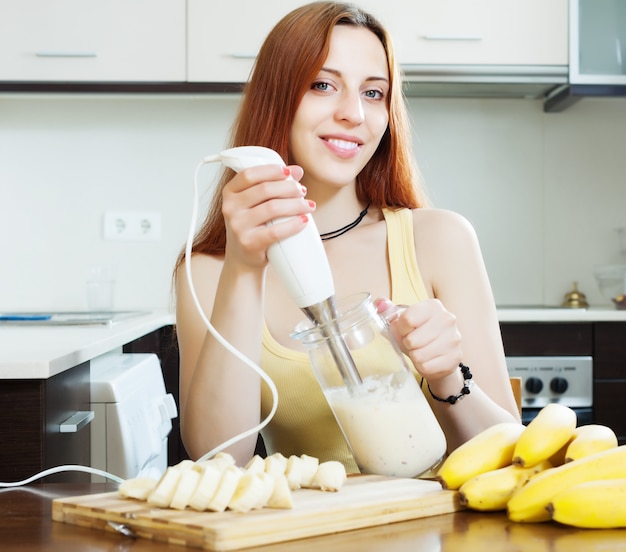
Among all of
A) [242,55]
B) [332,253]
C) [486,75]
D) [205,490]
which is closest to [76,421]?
[332,253]

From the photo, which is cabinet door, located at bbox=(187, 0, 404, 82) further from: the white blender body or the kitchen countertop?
the white blender body

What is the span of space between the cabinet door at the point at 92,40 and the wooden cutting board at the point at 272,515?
212cm

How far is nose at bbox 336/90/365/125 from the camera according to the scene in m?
1.31

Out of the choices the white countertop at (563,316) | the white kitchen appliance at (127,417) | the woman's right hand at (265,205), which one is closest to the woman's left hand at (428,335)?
the woman's right hand at (265,205)

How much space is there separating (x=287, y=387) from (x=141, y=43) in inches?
67.0

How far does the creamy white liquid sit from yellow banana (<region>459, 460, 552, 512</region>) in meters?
0.13

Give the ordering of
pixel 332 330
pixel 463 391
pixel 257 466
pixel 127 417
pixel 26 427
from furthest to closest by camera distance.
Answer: pixel 127 417
pixel 26 427
pixel 463 391
pixel 332 330
pixel 257 466

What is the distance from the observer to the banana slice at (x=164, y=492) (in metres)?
0.68

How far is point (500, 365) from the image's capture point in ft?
4.25

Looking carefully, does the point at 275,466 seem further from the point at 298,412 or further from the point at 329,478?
the point at 298,412

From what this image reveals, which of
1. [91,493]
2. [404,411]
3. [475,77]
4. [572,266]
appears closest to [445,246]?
[404,411]

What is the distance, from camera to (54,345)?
1.45 metres

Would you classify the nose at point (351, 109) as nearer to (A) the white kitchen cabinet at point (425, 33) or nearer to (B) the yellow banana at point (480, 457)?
(B) the yellow banana at point (480, 457)

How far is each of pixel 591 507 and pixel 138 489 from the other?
342 millimetres
